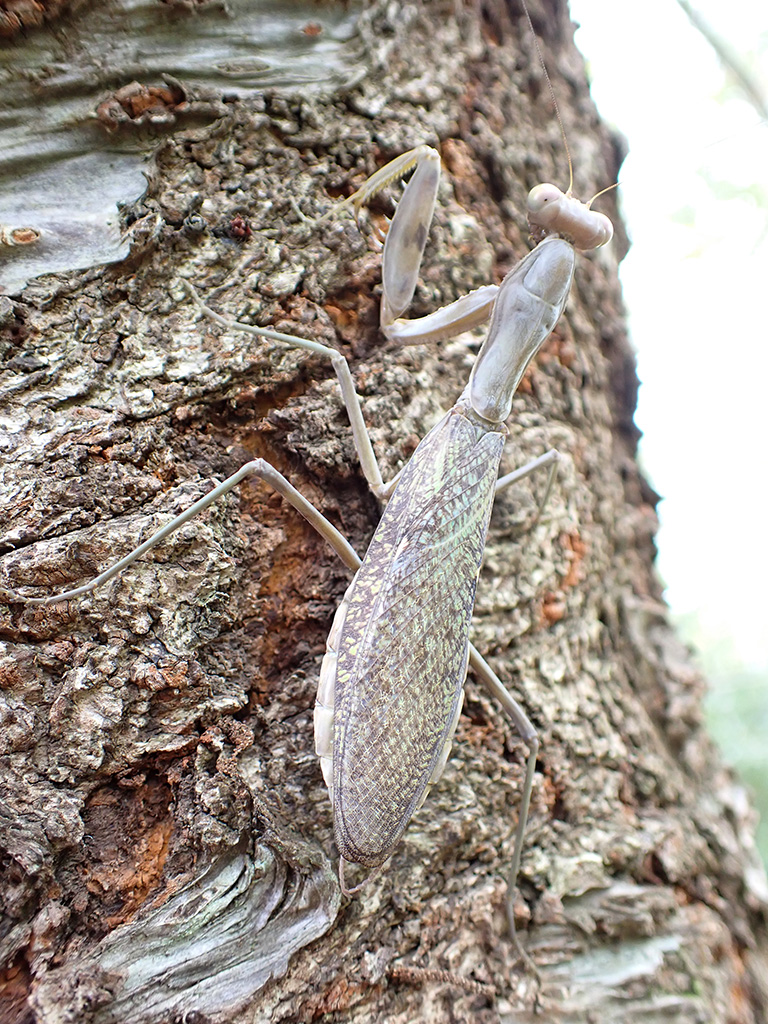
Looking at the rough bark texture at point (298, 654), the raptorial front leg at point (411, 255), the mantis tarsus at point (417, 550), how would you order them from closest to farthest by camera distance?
the rough bark texture at point (298, 654)
the mantis tarsus at point (417, 550)
the raptorial front leg at point (411, 255)

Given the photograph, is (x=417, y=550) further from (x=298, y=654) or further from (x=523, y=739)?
(x=523, y=739)

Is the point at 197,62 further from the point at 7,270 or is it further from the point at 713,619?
the point at 713,619

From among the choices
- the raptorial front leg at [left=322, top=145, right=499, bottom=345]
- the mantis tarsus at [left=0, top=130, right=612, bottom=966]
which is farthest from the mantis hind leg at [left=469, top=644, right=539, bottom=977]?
the raptorial front leg at [left=322, top=145, right=499, bottom=345]

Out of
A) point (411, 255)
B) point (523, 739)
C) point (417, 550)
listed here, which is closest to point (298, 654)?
point (417, 550)

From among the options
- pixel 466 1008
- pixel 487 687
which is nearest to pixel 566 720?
pixel 487 687

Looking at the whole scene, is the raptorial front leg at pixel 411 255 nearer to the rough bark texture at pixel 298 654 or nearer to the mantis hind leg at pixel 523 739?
the rough bark texture at pixel 298 654

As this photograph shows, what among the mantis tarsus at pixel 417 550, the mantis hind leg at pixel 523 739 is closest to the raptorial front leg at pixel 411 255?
the mantis tarsus at pixel 417 550
